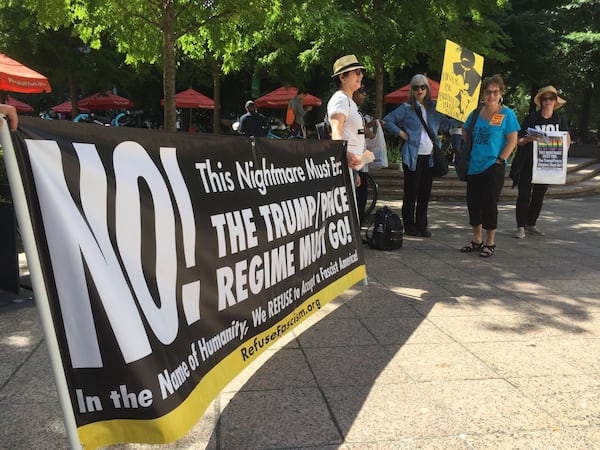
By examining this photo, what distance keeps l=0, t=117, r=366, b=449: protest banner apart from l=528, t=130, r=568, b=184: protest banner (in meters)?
5.47

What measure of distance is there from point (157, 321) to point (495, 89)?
480cm

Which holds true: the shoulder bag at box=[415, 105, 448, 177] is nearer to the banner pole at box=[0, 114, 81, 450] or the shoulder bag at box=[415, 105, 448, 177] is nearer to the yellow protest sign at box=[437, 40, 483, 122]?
the yellow protest sign at box=[437, 40, 483, 122]

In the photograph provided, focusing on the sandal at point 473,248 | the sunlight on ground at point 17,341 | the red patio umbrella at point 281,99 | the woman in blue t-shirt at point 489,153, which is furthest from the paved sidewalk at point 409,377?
the red patio umbrella at point 281,99

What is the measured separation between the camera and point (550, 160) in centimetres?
725

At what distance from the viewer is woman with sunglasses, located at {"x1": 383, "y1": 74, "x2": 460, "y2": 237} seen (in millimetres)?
6688

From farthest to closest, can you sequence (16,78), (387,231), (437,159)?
(16,78) < (437,159) < (387,231)

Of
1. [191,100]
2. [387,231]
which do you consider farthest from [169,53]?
[191,100]

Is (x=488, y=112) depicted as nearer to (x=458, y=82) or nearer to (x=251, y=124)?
(x=458, y=82)

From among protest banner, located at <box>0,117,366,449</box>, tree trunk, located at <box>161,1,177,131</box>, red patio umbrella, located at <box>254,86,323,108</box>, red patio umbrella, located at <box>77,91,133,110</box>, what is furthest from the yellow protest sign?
red patio umbrella, located at <box>77,91,133,110</box>

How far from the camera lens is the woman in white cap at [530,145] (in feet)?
23.2

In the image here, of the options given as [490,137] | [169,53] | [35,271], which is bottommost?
[35,271]

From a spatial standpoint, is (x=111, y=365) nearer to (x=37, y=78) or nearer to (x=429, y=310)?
(x=429, y=310)

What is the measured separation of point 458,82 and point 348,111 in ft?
7.55

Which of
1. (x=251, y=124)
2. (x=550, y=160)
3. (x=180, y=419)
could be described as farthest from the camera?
(x=251, y=124)
